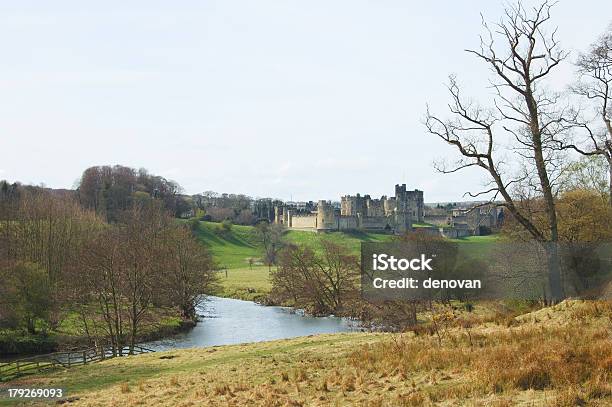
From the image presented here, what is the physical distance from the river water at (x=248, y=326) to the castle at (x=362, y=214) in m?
99.1

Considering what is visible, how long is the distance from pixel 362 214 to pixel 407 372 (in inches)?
6270

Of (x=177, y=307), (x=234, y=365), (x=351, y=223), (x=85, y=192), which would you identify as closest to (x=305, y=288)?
(x=177, y=307)

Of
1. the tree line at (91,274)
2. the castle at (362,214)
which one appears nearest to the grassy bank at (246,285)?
the tree line at (91,274)

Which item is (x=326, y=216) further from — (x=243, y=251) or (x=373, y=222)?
(x=243, y=251)

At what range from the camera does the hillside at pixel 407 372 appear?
10.7 metres

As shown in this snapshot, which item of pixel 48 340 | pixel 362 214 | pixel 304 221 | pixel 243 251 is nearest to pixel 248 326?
pixel 48 340

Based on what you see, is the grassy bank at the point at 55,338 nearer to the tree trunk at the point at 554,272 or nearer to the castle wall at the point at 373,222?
the tree trunk at the point at 554,272

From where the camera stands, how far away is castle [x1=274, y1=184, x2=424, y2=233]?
520 ft

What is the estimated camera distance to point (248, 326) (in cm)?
4394

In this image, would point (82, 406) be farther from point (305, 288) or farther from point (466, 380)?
point (305, 288)

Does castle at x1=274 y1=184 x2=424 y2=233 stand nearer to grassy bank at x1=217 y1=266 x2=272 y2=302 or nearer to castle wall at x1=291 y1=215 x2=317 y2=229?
castle wall at x1=291 y1=215 x2=317 y2=229

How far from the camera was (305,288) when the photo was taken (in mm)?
54312

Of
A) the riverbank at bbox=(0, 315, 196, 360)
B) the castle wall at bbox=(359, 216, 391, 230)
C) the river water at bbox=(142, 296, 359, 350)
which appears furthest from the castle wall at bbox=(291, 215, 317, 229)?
the riverbank at bbox=(0, 315, 196, 360)

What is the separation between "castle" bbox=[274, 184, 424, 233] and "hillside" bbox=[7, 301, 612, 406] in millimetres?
132981
